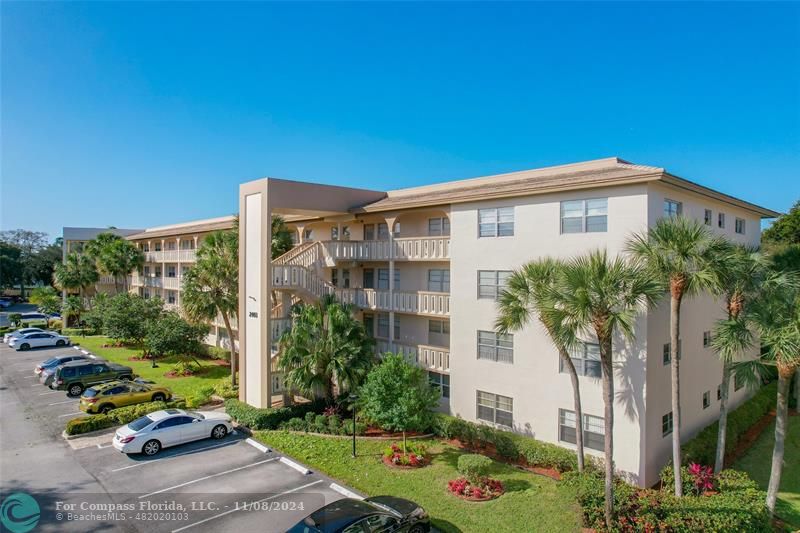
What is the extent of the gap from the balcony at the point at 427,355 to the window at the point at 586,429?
5.58m

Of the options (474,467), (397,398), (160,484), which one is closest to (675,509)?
(474,467)

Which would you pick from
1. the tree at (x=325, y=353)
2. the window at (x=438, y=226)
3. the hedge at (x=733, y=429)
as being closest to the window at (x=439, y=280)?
the window at (x=438, y=226)

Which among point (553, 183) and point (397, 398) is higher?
point (553, 183)

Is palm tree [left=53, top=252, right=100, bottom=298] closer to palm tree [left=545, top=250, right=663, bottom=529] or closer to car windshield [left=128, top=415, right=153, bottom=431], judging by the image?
car windshield [left=128, top=415, right=153, bottom=431]

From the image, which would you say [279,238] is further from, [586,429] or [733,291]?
[733,291]

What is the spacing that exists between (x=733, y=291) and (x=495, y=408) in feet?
31.6

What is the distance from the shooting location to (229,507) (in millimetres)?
14125

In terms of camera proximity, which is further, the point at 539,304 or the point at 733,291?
the point at 733,291

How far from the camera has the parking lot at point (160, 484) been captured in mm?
13406

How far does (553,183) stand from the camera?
17469mm

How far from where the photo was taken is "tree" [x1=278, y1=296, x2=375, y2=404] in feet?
67.6

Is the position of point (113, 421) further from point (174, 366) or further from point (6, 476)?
point (174, 366)

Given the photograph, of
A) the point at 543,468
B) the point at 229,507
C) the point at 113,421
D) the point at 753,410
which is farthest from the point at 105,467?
the point at 753,410

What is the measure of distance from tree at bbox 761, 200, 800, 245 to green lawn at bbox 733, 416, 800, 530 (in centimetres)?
3057
